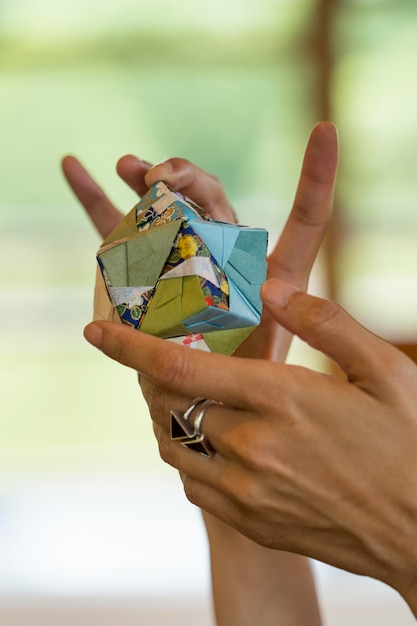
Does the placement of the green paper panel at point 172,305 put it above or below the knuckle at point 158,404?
above

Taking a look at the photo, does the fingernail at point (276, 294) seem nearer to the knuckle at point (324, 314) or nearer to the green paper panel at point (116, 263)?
the knuckle at point (324, 314)

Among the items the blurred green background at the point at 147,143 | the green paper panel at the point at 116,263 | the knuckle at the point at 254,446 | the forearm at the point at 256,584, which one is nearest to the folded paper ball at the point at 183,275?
the green paper panel at the point at 116,263

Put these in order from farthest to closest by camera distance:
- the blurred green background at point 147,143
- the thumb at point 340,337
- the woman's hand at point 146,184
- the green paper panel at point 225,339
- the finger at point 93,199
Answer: the blurred green background at point 147,143, the finger at point 93,199, the woman's hand at point 146,184, the green paper panel at point 225,339, the thumb at point 340,337

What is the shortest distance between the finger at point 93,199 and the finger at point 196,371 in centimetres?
36

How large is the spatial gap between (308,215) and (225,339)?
0.75ft

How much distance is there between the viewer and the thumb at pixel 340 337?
1.54 feet

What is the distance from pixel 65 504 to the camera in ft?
7.28

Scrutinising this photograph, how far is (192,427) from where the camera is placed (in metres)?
0.53

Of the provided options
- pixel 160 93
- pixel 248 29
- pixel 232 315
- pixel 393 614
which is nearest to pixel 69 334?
pixel 160 93

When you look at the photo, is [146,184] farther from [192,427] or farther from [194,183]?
[192,427]

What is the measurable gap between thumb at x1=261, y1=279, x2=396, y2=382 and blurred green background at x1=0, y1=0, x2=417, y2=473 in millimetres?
1838

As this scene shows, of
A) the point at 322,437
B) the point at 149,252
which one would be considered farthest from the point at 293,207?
the point at 322,437

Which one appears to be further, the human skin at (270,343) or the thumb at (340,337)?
the human skin at (270,343)

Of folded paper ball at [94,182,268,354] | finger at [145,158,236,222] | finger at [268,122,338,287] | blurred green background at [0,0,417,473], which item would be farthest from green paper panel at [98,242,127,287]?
blurred green background at [0,0,417,473]
